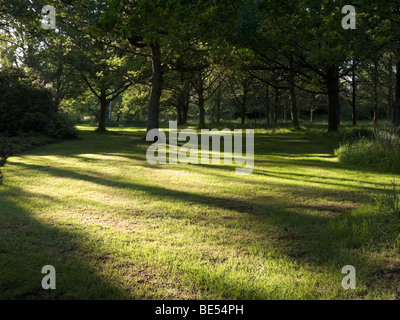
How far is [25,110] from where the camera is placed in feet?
63.4

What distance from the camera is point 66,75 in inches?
1130

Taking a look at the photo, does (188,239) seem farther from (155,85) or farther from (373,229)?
(155,85)

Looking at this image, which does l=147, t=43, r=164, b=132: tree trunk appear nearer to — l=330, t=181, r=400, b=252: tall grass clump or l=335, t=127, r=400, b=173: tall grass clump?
l=335, t=127, r=400, b=173: tall grass clump

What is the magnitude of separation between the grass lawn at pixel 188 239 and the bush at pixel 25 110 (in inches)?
494

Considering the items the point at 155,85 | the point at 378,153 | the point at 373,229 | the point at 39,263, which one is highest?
the point at 155,85

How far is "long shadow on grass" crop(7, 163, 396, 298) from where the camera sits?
11.2ft

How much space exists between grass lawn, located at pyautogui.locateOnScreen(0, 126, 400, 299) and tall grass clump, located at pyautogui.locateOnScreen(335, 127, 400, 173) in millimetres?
1853

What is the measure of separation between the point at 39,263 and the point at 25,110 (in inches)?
A: 750

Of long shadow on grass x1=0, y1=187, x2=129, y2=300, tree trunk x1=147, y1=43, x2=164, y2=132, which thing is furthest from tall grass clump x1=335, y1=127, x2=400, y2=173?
tree trunk x1=147, y1=43, x2=164, y2=132

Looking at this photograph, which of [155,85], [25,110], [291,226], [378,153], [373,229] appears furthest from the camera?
[25,110]

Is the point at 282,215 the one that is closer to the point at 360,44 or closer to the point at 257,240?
the point at 257,240

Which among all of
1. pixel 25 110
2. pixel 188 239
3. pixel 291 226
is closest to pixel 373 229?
pixel 291 226

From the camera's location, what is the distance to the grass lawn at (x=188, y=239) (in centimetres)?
292
